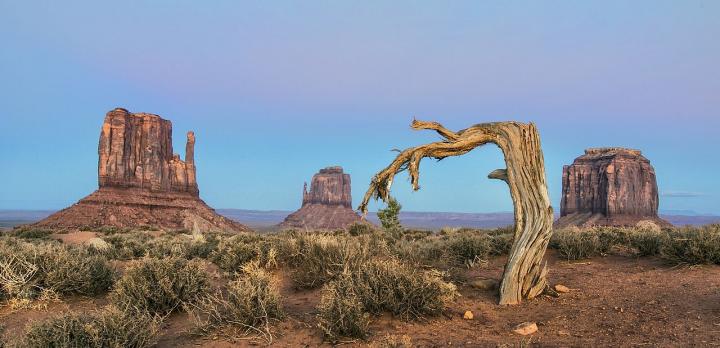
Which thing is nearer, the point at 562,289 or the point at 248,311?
the point at 248,311

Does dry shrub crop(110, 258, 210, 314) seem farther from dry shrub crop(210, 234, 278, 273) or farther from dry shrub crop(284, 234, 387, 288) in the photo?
dry shrub crop(210, 234, 278, 273)

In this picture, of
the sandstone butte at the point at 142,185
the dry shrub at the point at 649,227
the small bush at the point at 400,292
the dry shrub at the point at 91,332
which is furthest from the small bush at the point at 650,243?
the sandstone butte at the point at 142,185

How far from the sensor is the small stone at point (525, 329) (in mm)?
6703

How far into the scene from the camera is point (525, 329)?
6730 millimetres

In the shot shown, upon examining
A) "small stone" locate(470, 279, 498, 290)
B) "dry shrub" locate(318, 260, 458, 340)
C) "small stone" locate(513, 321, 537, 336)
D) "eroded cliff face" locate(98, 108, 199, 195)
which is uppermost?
"eroded cliff face" locate(98, 108, 199, 195)

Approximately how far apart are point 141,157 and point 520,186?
87677 millimetres

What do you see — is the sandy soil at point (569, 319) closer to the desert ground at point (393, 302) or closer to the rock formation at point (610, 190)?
the desert ground at point (393, 302)

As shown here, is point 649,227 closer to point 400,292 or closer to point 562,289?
point 562,289

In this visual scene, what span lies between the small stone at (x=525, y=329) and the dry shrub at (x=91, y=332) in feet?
16.6

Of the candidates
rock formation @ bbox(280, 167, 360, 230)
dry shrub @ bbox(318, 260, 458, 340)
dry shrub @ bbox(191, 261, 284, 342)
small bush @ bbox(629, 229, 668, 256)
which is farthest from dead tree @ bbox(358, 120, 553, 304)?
rock formation @ bbox(280, 167, 360, 230)

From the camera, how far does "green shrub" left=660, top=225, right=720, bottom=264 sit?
9.94 metres

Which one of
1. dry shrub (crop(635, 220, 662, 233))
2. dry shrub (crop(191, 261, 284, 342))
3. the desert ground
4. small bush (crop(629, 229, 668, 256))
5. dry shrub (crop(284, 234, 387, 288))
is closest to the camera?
the desert ground

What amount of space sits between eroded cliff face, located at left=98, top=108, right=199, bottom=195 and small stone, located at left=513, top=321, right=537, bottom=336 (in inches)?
3298

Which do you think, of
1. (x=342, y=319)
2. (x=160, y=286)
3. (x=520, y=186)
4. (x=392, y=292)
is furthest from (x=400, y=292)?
(x=160, y=286)
